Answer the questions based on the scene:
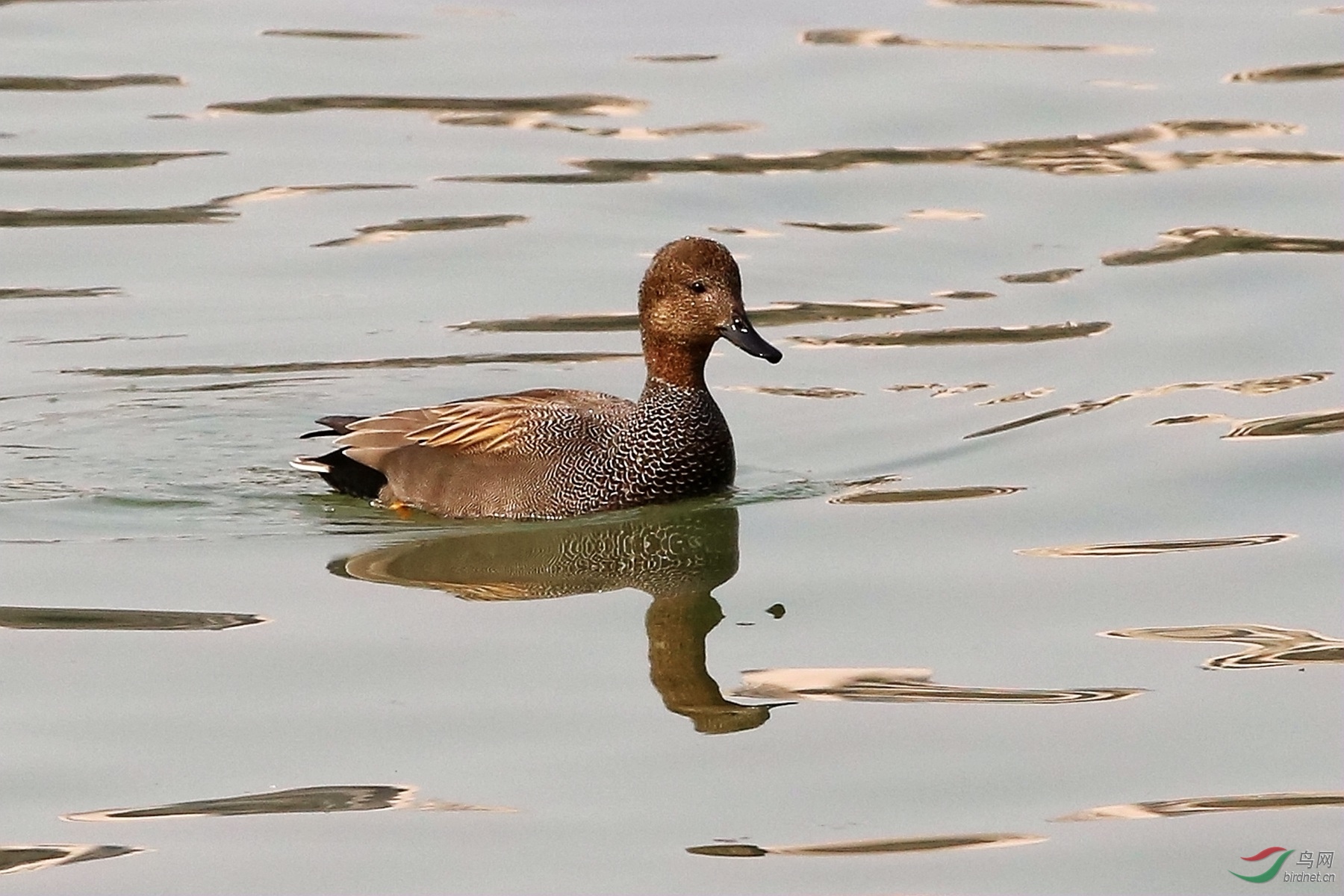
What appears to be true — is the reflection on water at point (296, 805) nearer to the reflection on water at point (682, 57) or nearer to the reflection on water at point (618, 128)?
the reflection on water at point (618, 128)

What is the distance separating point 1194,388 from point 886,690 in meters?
4.53

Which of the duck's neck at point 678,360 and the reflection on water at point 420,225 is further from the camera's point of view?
the reflection on water at point 420,225

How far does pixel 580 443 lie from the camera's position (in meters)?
11.6

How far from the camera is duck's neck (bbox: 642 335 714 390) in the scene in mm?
11883

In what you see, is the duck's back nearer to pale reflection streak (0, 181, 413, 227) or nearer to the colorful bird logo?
the colorful bird logo

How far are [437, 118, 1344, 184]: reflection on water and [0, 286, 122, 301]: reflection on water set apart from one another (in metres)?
2.86

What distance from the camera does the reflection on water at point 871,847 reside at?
7.63m

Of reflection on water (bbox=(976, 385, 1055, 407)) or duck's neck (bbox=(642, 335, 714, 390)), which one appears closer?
duck's neck (bbox=(642, 335, 714, 390))

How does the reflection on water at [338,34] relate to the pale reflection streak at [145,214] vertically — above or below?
above

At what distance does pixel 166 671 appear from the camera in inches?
360

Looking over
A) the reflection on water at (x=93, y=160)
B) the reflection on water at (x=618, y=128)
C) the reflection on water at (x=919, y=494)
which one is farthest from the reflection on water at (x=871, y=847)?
the reflection on water at (x=93, y=160)

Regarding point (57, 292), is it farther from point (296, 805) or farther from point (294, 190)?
point (296, 805)

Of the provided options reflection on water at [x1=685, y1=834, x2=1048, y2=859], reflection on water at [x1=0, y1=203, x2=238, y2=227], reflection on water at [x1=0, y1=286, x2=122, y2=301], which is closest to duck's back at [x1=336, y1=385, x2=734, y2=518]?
reflection on water at [x1=0, y1=286, x2=122, y2=301]

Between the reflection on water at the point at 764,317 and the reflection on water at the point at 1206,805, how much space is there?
669cm
